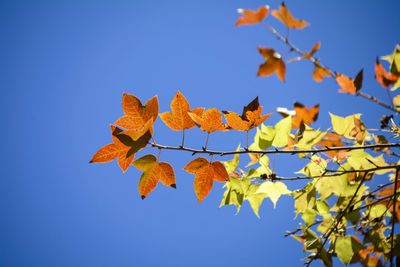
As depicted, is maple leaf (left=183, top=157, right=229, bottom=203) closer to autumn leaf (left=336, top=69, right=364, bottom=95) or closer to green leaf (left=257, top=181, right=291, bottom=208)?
green leaf (left=257, top=181, right=291, bottom=208)

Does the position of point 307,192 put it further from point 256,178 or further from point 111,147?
point 111,147

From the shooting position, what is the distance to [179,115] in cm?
62

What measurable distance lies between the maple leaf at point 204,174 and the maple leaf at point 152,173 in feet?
0.19

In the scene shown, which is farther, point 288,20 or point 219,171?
point 288,20

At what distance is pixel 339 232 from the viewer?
921 millimetres

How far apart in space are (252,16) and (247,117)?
672 millimetres

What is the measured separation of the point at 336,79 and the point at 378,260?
0.99m

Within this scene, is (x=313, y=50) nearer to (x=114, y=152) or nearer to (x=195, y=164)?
(x=195, y=164)

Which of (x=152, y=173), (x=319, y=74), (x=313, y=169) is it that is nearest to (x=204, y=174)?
(x=152, y=173)

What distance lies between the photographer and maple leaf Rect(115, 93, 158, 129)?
58 cm

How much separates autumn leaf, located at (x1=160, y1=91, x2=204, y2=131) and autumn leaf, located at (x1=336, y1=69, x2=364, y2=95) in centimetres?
58

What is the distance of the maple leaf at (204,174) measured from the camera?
631mm

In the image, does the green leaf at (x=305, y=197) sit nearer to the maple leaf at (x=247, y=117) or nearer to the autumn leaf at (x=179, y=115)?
the maple leaf at (x=247, y=117)

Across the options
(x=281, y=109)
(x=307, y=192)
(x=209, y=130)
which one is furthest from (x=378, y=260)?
(x=209, y=130)
